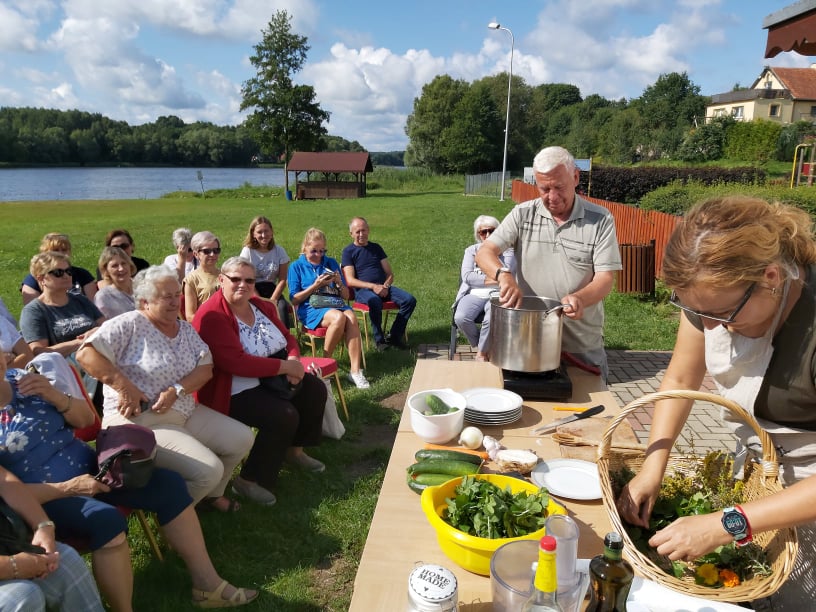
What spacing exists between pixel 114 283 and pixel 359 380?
2450 mm

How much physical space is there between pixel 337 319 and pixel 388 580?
433cm

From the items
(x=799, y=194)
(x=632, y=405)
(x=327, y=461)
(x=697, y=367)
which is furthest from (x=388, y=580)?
(x=799, y=194)

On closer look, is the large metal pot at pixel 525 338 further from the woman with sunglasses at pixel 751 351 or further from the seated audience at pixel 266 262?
the seated audience at pixel 266 262

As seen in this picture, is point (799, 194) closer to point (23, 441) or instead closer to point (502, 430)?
point (502, 430)

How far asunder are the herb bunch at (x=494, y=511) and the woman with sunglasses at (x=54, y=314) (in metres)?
3.85

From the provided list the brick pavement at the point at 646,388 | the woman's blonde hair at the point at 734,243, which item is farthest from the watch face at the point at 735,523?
the brick pavement at the point at 646,388

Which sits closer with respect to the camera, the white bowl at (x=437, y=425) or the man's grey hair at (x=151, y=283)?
the white bowl at (x=437, y=425)

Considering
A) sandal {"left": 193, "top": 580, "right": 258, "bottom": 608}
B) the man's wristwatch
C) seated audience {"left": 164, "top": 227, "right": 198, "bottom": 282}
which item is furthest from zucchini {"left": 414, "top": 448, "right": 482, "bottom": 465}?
seated audience {"left": 164, "top": 227, "right": 198, "bottom": 282}

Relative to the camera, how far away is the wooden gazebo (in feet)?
122

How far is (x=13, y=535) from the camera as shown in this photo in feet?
7.22

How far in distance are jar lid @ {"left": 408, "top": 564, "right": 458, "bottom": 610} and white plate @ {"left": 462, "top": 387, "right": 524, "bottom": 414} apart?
124 cm

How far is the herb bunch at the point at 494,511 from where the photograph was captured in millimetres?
1578

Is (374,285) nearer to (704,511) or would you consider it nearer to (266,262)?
(266,262)

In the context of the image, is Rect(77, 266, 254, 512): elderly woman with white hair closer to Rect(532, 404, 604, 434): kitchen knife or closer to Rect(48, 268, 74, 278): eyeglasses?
Rect(48, 268, 74, 278): eyeglasses
